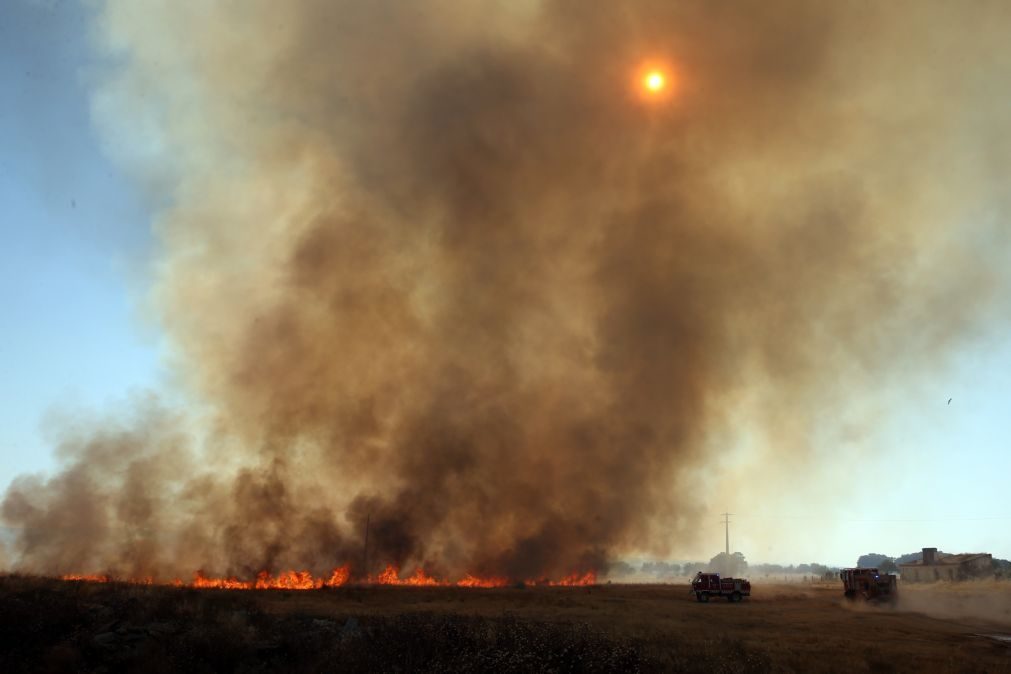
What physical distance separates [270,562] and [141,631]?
3083 cm

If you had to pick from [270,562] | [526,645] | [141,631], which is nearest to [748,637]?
[526,645]

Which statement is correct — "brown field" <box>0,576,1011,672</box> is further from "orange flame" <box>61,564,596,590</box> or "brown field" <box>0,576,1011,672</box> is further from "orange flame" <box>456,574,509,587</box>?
"orange flame" <box>456,574,509,587</box>

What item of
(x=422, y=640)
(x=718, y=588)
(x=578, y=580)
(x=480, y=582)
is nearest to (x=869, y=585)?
(x=718, y=588)

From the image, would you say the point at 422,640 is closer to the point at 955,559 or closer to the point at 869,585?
the point at 869,585

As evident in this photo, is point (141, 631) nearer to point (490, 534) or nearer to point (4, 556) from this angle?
point (4, 556)

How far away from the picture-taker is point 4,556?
40.8m

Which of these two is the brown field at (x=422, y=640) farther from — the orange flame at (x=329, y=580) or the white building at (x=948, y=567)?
the white building at (x=948, y=567)

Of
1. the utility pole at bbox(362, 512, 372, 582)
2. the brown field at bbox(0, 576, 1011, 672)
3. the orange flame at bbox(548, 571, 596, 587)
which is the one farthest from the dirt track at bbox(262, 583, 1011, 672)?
the utility pole at bbox(362, 512, 372, 582)

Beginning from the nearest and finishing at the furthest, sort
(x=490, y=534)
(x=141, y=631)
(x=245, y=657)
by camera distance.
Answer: (x=245, y=657)
(x=141, y=631)
(x=490, y=534)

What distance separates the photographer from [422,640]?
592 inches

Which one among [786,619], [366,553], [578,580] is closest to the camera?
[786,619]

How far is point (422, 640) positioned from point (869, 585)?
38980 mm

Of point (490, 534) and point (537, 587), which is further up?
point (490, 534)

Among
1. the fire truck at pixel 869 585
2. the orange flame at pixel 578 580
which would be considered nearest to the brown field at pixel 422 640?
the fire truck at pixel 869 585
